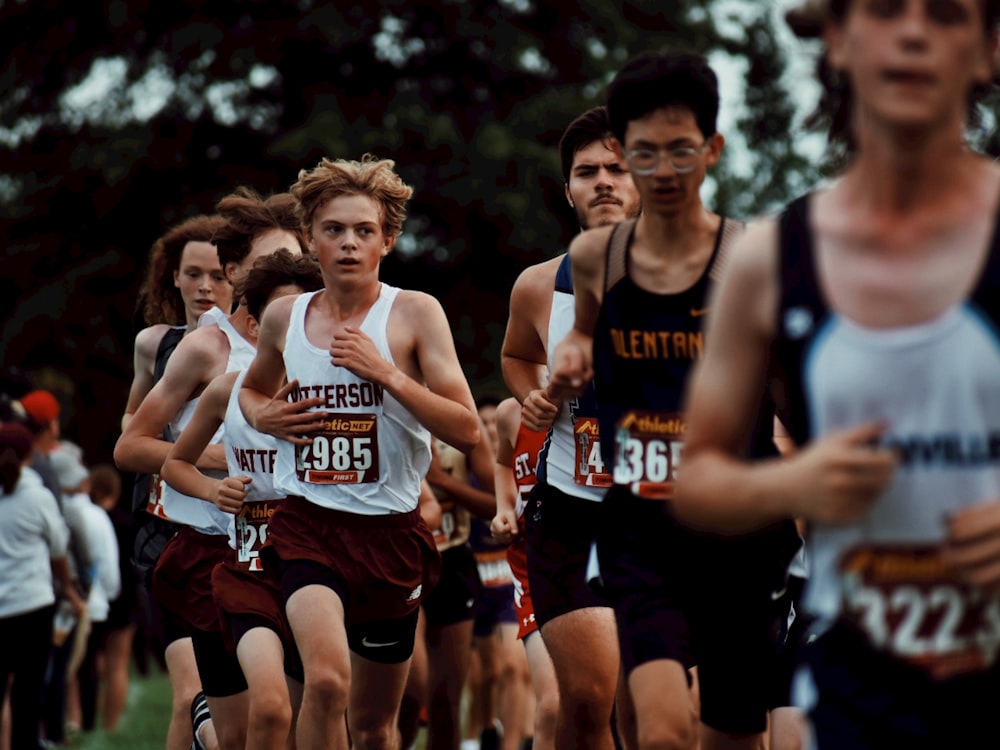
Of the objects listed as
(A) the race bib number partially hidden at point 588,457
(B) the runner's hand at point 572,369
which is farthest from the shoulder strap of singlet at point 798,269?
(A) the race bib number partially hidden at point 588,457

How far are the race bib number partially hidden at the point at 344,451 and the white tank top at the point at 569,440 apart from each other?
→ 26.6 inches

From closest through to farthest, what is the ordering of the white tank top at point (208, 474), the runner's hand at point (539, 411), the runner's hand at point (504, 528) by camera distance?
the runner's hand at point (539, 411)
the runner's hand at point (504, 528)
the white tank top at point (208, 474)

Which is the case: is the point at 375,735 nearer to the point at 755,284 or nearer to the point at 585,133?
the point at 585,133

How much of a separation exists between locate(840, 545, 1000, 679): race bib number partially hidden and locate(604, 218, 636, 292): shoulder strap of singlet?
2.22 meters

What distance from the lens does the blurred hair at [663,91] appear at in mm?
5695

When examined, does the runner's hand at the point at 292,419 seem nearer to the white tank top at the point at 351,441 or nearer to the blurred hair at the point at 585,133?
the white tank top at the point at 351,441

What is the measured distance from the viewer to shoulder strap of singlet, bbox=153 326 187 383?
9750mm

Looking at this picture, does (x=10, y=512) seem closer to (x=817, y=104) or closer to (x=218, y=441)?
(x=218, y=441)

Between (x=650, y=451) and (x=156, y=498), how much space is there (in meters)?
4.39

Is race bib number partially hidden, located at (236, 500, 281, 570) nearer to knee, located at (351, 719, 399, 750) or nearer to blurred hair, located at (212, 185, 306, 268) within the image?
knee, located at (351, 719, 399, 750)

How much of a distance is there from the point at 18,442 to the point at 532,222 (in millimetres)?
13330

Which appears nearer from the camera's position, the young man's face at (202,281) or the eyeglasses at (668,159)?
the eyeglasses at (668,159)

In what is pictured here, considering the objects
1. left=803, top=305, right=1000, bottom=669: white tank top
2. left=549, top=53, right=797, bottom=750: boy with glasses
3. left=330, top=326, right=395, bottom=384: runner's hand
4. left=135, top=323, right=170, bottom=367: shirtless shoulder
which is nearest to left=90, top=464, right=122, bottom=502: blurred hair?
left=135, top=323, right=170, bottom=367: shirtless shoulder

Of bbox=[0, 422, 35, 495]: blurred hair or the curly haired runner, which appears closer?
the curly haired runner
